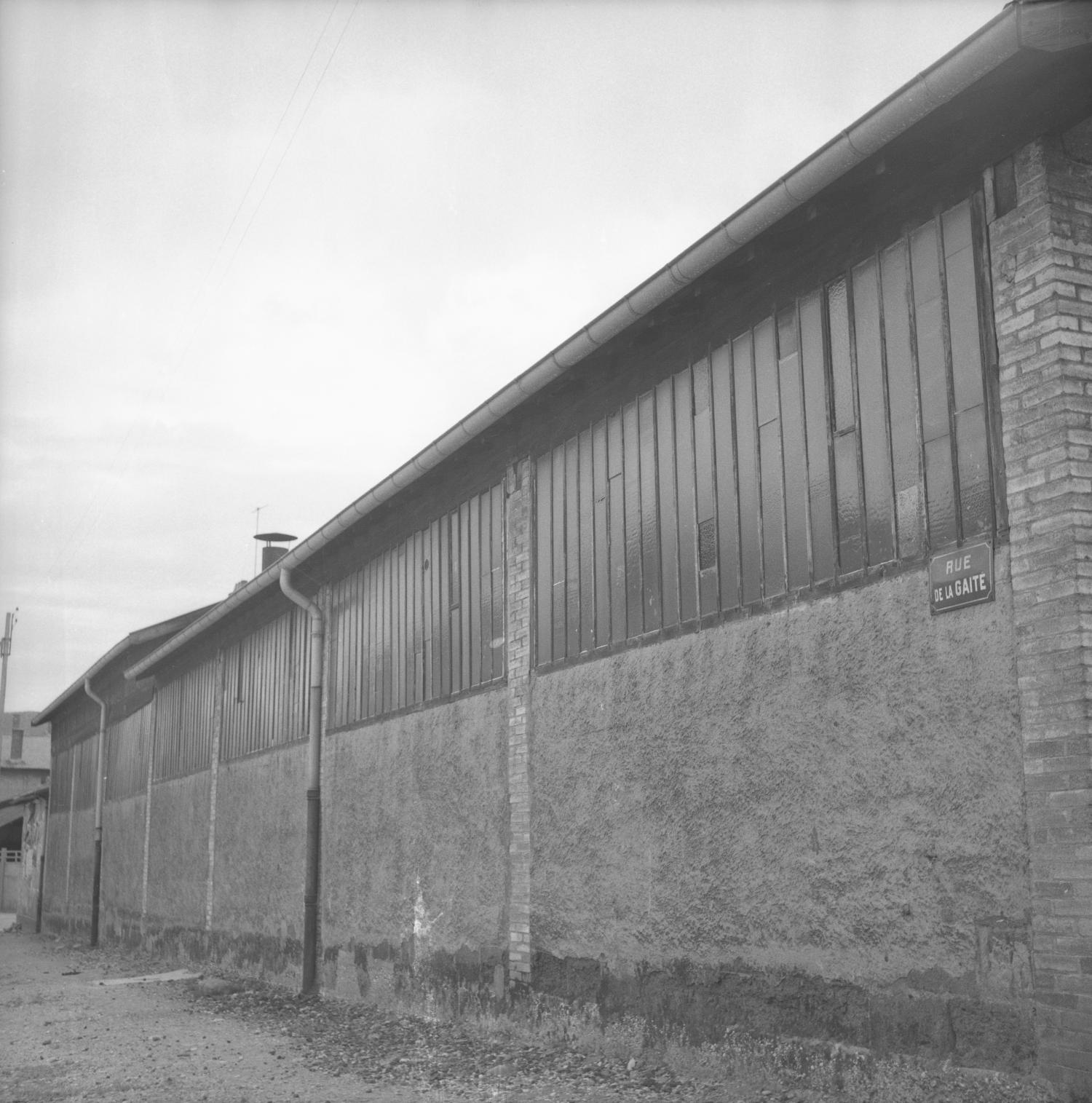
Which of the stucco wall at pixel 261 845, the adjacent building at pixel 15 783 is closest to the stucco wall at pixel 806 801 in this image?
the stucco wall at pixel 261 845

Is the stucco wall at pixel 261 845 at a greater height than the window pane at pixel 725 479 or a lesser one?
lesser

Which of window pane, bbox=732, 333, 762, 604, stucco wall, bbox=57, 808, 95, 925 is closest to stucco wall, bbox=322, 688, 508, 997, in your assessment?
window pane, bbox=732, 333, 762, 604

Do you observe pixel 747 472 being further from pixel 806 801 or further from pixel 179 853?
pixel 179 853

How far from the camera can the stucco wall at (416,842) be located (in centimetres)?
1095

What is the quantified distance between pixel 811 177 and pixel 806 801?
131 inches

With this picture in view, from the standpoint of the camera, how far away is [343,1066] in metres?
9.84

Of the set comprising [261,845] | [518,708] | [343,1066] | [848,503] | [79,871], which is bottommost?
[343,1066]

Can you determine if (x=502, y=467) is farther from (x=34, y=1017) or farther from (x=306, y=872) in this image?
(x=34, y=1017)

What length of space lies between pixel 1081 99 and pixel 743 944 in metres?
4.86

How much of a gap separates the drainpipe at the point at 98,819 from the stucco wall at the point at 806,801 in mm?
20325

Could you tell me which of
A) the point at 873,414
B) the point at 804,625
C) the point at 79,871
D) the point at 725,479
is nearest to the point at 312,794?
the point at 725,479

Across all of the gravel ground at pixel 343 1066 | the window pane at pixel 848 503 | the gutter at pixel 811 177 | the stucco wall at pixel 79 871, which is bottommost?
the gravel ground at pixel 343 1066

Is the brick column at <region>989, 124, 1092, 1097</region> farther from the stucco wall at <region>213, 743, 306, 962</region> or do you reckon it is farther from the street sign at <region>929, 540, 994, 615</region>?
the stucco wall at <region>213, 743, 306, 962</region>

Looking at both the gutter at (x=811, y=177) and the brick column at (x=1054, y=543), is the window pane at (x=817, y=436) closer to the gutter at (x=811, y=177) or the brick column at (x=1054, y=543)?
the gutter at (x=811, y=177)
